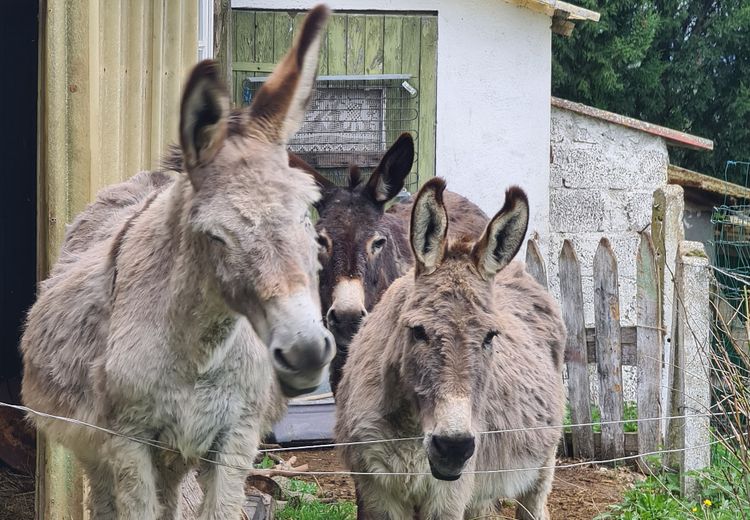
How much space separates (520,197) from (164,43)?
3119mm

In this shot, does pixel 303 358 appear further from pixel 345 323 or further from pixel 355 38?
pixel 355 38

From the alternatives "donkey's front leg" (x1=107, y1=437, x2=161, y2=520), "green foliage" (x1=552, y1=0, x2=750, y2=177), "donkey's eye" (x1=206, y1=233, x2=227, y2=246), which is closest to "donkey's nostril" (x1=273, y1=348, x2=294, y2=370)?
"donkey's eye" (x1=206, y1=233, x2=227, y2=246)

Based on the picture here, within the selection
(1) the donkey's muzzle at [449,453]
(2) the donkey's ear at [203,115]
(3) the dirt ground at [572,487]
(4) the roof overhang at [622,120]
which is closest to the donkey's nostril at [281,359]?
(2) the donkey's ear at [203,115]

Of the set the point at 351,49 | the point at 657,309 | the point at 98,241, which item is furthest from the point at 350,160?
the point at 98,241

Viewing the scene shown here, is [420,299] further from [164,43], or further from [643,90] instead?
[643,90]

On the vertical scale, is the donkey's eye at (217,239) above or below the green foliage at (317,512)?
above

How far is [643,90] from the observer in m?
15.4

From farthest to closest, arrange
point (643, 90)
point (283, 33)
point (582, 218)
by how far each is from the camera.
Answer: point (643, 90), point (582, 218), point (283, 33)

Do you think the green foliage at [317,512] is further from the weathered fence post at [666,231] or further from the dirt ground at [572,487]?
the weathered fence post at [666,231]

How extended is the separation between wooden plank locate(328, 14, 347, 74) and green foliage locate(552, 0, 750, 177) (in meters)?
5.59

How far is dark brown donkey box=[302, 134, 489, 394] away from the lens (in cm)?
547

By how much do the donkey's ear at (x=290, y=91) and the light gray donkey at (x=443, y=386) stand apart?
893 millimetres

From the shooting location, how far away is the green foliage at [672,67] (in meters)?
14.3

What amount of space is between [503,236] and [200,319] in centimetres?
140
